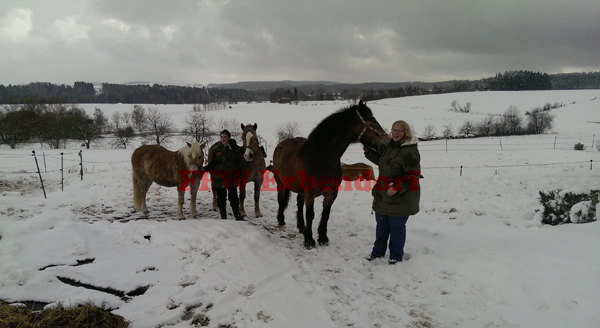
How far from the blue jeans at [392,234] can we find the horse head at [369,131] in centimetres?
110

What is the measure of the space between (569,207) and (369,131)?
451 centimetres

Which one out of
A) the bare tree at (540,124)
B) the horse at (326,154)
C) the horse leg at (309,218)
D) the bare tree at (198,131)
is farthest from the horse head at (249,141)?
the bare tree at (540,124)

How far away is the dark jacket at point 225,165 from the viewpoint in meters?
5.44

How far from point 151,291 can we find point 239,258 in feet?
3.55

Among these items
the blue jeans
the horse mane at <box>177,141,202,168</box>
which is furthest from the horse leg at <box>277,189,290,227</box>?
the blue jeans

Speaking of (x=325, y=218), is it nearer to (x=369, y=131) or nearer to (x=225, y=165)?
(x=369, y=131)

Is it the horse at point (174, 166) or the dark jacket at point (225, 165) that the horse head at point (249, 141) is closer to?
the dark jacket at point (225, 165)

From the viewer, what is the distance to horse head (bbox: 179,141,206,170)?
18.7ft

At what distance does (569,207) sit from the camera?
5.02 metres

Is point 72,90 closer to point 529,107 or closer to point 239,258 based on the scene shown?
point 239,258

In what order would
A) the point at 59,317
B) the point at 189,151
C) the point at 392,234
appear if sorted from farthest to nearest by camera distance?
the point at 189,151
the point at 392,234
the point at 59,317

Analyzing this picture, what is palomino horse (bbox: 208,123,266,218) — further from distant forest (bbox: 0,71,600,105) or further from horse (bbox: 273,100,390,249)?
distant forest (bbox: 0,71,600,105)

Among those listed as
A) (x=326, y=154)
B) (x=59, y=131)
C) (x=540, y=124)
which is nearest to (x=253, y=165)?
(x=326, y=154)

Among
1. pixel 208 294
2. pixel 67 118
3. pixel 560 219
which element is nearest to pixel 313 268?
pixel 208 294
